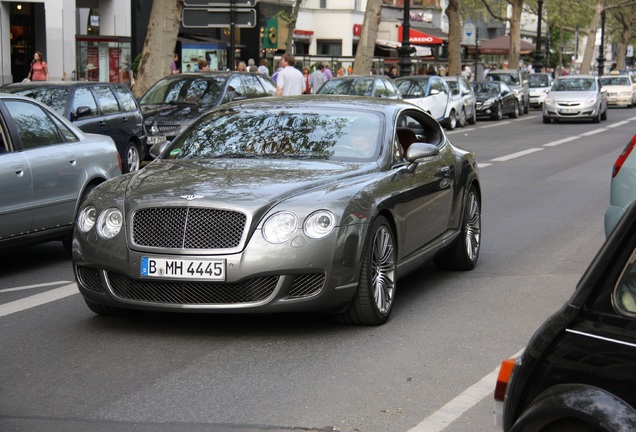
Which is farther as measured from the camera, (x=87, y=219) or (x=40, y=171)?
(x=40, y=171)

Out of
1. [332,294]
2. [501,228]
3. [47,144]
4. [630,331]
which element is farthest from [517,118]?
[630,331]

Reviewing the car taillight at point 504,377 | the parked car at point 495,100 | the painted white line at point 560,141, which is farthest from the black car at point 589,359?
the parked car at point 495,100

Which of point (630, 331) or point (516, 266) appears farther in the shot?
point (516, 266)

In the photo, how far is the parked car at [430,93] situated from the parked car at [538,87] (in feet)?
57.6

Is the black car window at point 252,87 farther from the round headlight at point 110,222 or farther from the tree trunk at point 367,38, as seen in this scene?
the tree trunk at point 367,38

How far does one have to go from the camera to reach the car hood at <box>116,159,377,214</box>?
23.2ft

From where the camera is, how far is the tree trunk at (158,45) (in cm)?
2459

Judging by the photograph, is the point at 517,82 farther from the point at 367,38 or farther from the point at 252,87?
the point at 252,87

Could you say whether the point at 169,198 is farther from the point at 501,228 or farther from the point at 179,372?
the point at 501,228

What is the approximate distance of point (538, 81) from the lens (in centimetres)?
5147

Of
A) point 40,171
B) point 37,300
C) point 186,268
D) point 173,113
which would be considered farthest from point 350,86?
point 186,268

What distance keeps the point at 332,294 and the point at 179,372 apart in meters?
1.19

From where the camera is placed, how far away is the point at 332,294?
7.05m

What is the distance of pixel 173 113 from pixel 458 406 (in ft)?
48.9
